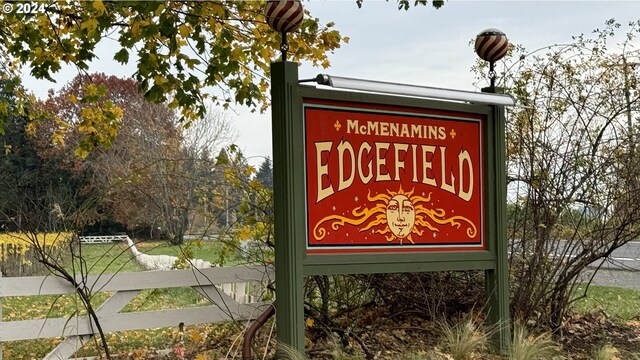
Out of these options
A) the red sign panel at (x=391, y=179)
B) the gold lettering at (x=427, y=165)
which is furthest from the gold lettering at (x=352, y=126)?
the gold lettering at (x=427, y=165)

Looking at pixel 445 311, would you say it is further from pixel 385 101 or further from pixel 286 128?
Result: pixel 286 128

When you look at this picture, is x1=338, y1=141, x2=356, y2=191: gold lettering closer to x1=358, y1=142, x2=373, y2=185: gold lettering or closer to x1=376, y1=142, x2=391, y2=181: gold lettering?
x1=358, y1=142, x2=373, y2=185: gold lettering

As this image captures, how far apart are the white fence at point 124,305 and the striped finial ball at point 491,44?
3065 millimetres

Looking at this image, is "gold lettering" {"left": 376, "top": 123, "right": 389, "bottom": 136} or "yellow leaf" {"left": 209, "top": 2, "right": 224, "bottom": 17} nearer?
"gold lettering" {"left": 376, "top": 123, "right": 389, "bottom": 136}

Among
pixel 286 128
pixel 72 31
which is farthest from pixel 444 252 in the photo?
pixel 72 31

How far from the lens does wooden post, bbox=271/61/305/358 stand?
5.95 meters

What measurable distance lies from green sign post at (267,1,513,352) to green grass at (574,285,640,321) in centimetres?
281

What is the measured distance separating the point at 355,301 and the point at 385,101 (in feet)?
8.58

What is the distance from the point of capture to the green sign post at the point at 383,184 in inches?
236

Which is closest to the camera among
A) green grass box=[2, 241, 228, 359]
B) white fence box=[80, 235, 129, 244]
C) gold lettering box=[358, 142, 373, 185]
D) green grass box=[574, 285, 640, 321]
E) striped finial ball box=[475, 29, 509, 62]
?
gold lettering box=[358, 142, 373, 185]

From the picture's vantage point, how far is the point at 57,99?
140 ft

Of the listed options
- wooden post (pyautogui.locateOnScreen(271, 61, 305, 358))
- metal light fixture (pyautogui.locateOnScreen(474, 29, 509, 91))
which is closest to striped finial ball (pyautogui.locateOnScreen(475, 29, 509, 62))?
metal light fixture (pyautogui.locateOnScreen(474, 29, 509, 91))

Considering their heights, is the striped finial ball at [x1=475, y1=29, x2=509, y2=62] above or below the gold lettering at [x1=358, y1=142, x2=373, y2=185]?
above

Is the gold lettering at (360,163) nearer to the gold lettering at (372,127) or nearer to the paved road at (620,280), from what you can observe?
the gold lettering at (372,127)
